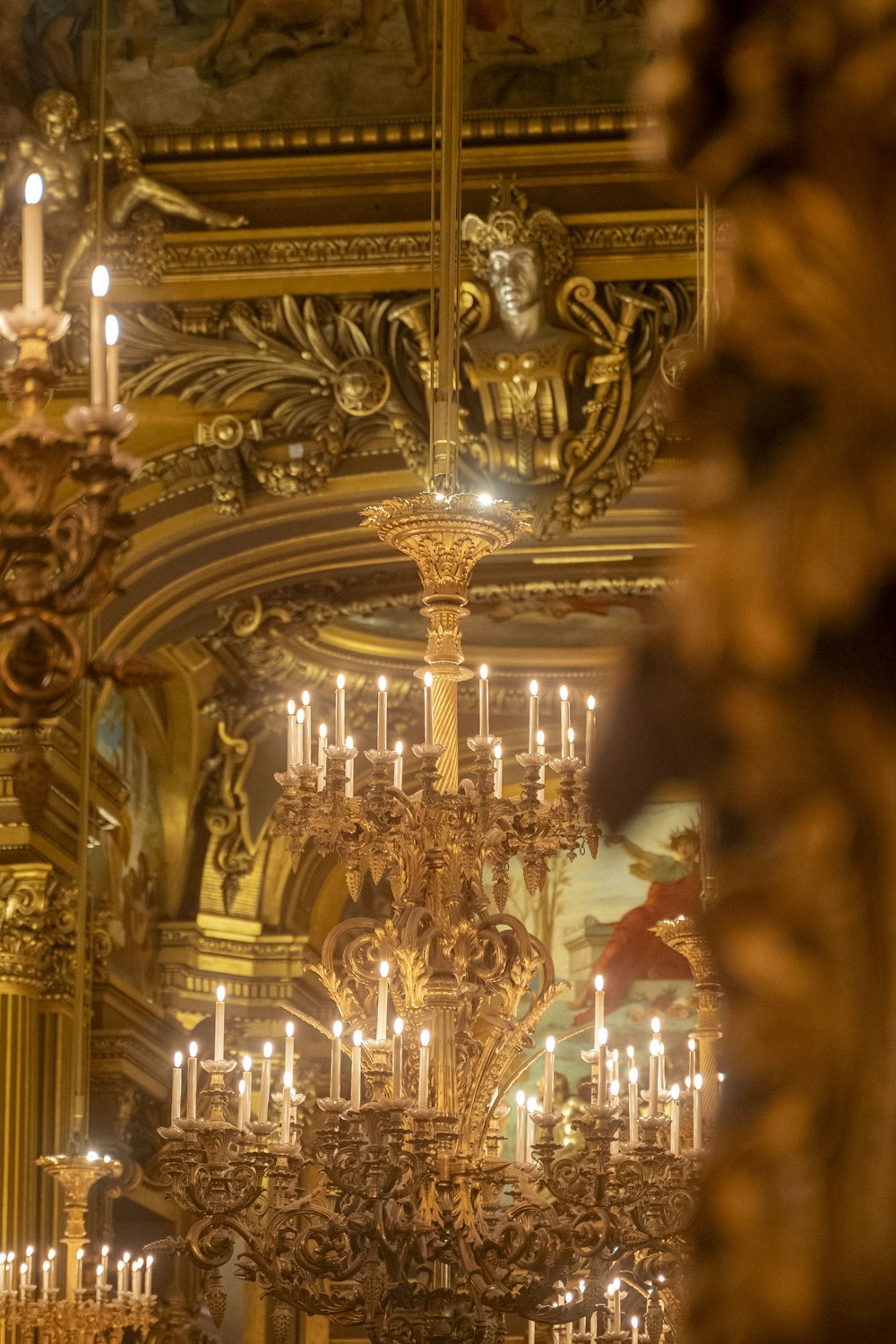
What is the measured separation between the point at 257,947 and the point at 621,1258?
406 inches

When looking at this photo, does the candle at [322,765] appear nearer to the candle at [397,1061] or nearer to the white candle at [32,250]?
the candle at [397,1061]

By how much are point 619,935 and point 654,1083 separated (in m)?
11.9

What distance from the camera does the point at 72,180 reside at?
9.84m

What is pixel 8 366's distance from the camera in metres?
3.64

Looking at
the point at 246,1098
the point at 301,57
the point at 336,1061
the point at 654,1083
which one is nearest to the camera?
the point at 336,1061

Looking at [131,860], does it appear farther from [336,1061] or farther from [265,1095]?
[336,1061]

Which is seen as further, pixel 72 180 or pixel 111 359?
pixel 72 180

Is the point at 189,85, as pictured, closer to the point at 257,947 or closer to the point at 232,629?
the point at 232,629

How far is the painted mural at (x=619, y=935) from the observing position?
17.7 meters

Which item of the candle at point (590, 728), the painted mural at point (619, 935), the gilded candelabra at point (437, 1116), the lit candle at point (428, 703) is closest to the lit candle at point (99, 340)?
the candle at point (590, 728)

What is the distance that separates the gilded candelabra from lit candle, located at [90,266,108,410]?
218cm

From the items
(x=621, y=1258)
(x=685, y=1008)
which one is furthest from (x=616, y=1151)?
(x=685, y=1008)

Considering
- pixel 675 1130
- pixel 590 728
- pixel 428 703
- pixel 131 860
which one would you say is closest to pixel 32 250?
pixel 590 728

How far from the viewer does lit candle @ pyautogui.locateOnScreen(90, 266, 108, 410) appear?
3689mm
